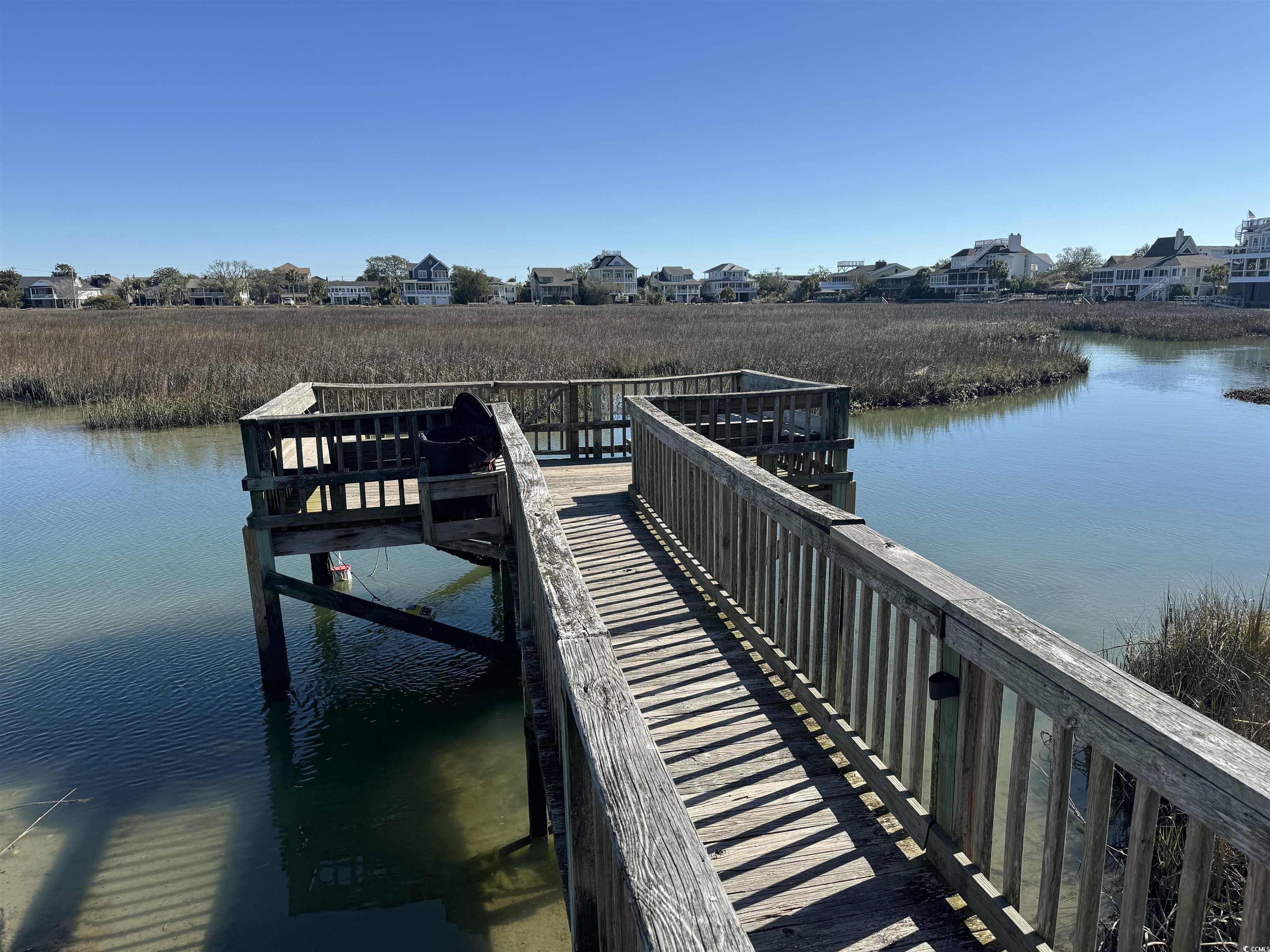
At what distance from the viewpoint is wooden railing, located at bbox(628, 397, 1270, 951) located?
178 centimetres

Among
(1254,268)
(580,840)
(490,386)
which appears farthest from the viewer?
(1254,268)

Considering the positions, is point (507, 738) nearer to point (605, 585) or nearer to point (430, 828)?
point (430, 828)

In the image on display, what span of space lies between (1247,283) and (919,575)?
99752 millimetres

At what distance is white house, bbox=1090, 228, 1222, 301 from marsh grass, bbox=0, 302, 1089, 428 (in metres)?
64.4

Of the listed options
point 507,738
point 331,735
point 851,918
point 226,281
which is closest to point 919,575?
point 851,918

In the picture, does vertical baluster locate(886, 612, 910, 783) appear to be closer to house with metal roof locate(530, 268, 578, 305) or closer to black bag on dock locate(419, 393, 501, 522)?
black bag on dock locate(419, 393, 501, 522)

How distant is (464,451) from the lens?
7.67 meters

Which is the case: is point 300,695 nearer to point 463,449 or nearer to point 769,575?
point 463,449

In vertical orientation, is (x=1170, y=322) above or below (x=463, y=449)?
below

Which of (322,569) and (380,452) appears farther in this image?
(322,569)

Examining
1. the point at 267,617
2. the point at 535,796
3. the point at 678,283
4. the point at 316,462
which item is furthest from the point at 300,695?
the point at 678,283

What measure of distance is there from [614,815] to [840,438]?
855cm

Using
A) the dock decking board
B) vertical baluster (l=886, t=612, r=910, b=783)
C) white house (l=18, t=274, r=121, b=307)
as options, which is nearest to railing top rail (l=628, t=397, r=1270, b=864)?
vertical baluster (l=886, t=612, r=910, b=783)

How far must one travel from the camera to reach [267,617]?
787 cm
